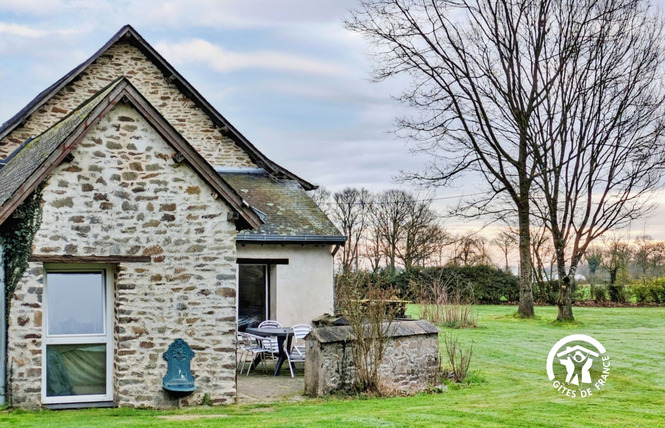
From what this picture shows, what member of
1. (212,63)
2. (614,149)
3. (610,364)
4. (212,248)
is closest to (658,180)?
(614,149)

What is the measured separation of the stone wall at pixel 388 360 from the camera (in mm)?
12398

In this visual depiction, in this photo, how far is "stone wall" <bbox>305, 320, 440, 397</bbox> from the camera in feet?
40.7

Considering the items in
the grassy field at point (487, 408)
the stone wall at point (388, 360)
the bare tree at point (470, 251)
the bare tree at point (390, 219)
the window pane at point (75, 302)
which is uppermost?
the bare tree at point (390, 219)

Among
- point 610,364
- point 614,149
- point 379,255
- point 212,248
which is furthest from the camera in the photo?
point 379,255

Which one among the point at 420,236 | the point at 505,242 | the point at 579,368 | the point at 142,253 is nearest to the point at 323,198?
the point at 420,236

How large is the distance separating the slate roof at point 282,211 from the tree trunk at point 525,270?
1180 cm

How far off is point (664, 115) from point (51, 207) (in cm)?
2365

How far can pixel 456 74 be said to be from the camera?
29.5 metres

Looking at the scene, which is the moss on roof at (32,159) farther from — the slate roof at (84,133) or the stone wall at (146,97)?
the stone wall at (146,97)

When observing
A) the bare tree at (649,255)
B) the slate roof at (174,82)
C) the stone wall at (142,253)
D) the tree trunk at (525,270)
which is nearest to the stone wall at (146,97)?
the slate roof at (174,82)

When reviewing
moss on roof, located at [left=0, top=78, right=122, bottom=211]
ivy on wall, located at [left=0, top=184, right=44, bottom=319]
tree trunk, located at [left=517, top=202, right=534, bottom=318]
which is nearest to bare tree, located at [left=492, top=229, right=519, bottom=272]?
tree trunk, located at [left=517, top=202, right=534, bottom=318]

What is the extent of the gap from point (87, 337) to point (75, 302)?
53 centimetres

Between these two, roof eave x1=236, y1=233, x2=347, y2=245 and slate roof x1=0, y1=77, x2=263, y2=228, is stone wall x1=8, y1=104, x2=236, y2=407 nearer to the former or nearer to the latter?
slate roof x1=0, y1=77, x2=263, y2=228

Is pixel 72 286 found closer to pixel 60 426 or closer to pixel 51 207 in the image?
pixel 51 207
